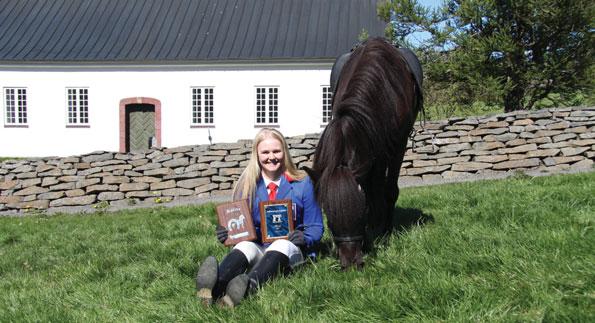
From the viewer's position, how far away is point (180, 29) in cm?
2538

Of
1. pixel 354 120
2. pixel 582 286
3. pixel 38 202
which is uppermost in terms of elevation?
pixel 354 120

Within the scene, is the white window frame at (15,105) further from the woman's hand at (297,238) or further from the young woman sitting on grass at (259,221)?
the woman's hand at (297,238)

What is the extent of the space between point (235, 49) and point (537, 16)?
1343cm

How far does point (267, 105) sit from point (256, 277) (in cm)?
2025

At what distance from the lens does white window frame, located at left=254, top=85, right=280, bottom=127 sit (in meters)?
23.7

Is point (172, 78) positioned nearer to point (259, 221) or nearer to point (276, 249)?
point (259, 221)

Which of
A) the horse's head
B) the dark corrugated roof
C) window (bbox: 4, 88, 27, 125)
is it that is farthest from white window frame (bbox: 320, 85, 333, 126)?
the horse's head

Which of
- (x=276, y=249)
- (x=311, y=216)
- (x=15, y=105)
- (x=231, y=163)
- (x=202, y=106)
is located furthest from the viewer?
(x=15, y=105)

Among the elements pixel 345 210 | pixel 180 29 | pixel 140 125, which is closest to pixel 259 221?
pixel 345 210

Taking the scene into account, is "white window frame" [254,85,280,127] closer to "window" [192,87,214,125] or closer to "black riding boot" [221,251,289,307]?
"window" [192,87,214,125]

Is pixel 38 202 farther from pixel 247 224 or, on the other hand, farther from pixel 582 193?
pixel 582 193

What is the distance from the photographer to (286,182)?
452 centimetres

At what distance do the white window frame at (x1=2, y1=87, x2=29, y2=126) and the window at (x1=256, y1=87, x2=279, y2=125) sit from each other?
34.6 feet

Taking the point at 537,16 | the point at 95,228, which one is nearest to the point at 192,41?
the point at 537,16
